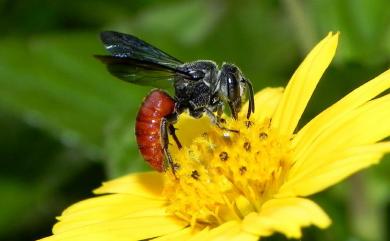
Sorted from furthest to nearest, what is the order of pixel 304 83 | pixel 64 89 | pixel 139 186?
pixel 64 89 → pixel 139 186 → pixel 304 83

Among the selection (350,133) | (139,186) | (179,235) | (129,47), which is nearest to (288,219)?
(350,133)

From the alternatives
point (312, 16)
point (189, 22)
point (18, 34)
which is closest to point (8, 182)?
point (18, 34)

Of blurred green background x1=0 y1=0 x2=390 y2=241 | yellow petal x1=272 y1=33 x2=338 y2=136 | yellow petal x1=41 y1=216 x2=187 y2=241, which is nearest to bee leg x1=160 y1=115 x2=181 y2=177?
yellow petal x1=41 y1=216 x2=187 y2=241

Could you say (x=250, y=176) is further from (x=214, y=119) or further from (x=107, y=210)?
(x=107, y=210)

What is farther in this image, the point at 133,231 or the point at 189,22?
the point at 189,22

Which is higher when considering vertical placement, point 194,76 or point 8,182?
point 8,182

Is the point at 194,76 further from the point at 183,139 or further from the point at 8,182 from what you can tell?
the point at 8,182

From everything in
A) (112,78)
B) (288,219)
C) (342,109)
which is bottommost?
(288,219)
